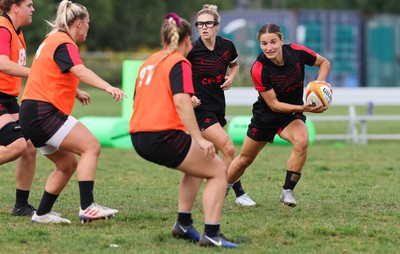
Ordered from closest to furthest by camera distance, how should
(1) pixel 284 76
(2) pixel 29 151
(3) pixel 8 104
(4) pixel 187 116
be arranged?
(4) pixel 187 116, (3) pixel 8 104, (2) pixel 29 151, (1) pixel 284 76

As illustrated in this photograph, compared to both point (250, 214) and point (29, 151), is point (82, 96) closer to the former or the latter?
point (29, 151)

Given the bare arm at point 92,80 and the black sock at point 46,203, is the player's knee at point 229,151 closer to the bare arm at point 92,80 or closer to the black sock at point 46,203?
the black sock at point 46,203

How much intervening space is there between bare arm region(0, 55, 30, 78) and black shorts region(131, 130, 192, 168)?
1.77m

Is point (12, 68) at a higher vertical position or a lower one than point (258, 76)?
higher

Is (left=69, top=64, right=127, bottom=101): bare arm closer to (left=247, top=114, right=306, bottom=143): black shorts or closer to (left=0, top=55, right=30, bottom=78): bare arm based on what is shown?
(left=0, top=55, right=30, bottom=78): bare arm

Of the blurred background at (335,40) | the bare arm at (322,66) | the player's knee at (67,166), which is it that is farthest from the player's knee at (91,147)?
the blurred background at (335,40)

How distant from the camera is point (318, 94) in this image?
8727mm

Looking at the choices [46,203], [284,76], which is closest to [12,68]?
[46,203]

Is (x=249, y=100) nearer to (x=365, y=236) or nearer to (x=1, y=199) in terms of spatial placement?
(x=1, y=199)

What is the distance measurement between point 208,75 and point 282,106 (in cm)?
89

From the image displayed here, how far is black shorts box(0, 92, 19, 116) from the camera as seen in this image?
8229 millimetres

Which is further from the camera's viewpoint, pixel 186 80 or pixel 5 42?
pixel 5 42

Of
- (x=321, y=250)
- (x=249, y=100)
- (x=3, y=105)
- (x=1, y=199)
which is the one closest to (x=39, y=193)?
(x=1, y=199)

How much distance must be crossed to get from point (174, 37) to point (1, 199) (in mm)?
3888
